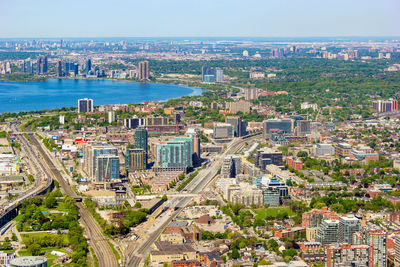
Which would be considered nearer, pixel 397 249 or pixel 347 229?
pixel 397 249

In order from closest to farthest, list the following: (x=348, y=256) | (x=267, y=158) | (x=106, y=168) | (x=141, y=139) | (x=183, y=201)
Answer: (x=348, y=256) → (x=183, y=201) → (x=106, y=168) → (x=267, y=158) → (x=141, y=139)

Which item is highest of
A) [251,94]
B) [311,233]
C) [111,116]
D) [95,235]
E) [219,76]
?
[219,76]

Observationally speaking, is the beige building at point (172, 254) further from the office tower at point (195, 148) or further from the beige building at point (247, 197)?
the office tower at point (195, 148)

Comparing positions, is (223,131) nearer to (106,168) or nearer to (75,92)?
(106,168)

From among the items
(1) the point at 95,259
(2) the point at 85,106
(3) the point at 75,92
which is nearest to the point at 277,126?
(2) the point at 85,106

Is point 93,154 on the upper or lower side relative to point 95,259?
upper

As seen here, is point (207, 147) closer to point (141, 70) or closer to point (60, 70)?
point (141, 70)

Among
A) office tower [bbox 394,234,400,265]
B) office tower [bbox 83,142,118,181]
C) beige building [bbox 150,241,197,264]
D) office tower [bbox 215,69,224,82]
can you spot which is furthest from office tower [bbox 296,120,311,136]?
office tower [bbox 215,69,224,82]
